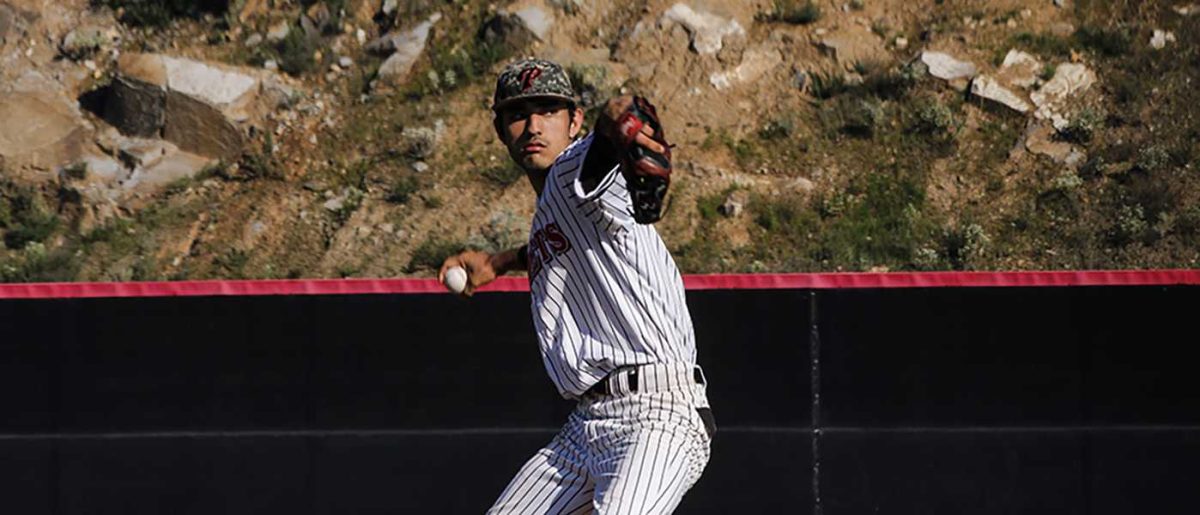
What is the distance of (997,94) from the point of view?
46.5 ft

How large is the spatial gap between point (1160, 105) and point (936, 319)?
342 inches

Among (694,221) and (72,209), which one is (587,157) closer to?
(694,221)

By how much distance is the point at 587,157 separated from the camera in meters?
3.56

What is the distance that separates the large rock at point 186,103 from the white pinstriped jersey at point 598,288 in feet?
36.8

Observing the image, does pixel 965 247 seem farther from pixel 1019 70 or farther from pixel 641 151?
pixel 641 151

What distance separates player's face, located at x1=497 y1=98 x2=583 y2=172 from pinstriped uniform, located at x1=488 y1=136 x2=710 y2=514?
80 mm

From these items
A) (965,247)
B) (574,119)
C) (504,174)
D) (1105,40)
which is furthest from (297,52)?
(574,119)

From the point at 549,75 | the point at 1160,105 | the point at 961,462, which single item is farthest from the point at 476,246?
the point at 549,75

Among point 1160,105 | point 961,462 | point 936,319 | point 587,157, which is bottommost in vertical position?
point 961,462

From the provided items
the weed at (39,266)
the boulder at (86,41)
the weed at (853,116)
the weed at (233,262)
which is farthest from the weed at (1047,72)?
the boulder at (86,41)

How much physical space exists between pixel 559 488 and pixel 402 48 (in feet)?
38.6

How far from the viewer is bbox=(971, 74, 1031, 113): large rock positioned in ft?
46.3

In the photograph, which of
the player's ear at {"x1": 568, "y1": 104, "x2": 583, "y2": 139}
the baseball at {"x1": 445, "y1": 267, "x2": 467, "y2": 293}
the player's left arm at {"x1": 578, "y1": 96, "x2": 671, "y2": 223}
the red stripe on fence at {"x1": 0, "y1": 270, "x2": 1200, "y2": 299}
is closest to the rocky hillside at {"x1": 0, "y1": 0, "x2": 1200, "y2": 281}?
the red stripe on fence at {"x1": 0, "y1": 270, "x2": 1200, "y2": 299}

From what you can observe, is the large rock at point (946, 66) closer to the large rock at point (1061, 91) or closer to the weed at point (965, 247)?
the large rock at point (1061, 91)
